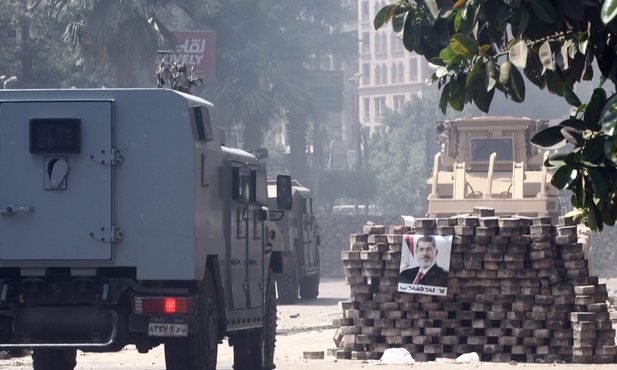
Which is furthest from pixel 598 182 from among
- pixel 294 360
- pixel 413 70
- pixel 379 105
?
pixel 379 105

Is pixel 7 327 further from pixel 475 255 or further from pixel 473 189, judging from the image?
pixel 473 189

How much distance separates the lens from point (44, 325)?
11148 millimetres

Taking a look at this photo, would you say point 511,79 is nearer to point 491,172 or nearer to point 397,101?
point 491,172

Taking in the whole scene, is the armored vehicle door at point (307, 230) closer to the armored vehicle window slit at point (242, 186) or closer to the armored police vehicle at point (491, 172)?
the armored police vehicle at point (491, 172)

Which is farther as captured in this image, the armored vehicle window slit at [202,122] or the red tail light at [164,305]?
the armored vehicle window slit at [202,122]

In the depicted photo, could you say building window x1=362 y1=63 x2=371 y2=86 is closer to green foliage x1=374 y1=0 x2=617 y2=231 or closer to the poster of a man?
the poster of a man

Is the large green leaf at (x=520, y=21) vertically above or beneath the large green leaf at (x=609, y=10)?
above

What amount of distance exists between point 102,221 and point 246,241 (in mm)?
2546

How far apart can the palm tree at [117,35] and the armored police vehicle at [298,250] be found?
537cm

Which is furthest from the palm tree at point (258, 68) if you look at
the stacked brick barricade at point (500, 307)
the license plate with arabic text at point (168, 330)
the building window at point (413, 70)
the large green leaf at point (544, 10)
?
the building window at point (413, 70)

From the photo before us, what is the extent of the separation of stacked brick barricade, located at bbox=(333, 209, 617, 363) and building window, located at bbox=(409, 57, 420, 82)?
432ft

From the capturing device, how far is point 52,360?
44.7ft

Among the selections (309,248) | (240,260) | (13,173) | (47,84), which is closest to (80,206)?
(13,173)

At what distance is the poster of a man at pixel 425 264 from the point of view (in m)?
15.7
